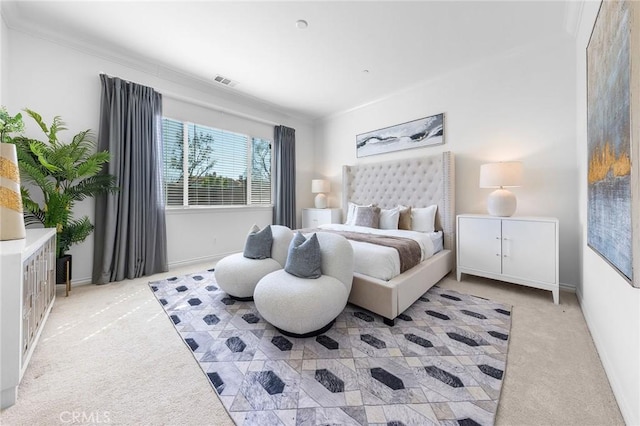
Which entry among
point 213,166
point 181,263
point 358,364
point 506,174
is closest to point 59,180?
point 181,263

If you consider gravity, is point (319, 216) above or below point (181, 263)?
above

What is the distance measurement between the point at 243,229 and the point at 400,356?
3.48 meters

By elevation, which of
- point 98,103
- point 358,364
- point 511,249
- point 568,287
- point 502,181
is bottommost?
point 358,364

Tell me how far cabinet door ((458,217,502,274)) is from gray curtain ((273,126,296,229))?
3.07 m

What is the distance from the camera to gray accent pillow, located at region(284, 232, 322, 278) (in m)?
1.96

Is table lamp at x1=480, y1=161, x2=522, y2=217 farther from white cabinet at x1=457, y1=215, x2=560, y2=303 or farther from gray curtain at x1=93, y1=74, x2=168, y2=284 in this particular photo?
gray curtain at x1=93, y1=74, x2=168, y2=284

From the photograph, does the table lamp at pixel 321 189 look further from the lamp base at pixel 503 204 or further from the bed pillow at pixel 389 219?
the lamp base at pixel 503 204

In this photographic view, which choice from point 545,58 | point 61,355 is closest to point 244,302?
point 61,355

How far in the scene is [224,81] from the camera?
3.60 meters

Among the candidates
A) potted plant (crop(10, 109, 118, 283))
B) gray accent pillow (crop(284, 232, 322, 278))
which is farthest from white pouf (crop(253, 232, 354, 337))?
potted plant (crop(10, 109, 118, 283))

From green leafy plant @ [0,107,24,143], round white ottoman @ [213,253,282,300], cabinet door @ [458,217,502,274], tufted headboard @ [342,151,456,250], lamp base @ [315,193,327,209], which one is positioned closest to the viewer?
green leafy plant @ [0,107,24,143]

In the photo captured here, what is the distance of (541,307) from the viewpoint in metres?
2.29

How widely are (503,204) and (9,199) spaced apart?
426 centimetres

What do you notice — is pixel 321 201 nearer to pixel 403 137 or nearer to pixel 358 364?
pixel 403 137
